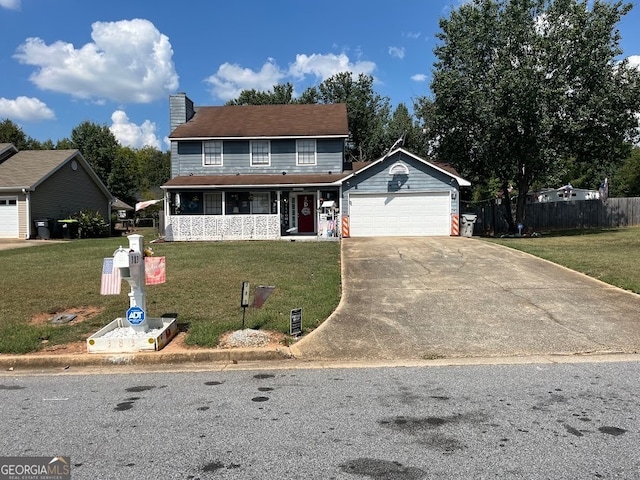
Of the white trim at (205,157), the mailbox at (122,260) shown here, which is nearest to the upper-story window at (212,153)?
the white trim at (205,157)

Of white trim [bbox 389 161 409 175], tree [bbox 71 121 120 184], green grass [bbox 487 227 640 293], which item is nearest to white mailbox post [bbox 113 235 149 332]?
green grass [bbox 487 227 640 293]

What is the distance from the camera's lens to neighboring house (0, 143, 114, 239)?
84.5 ft

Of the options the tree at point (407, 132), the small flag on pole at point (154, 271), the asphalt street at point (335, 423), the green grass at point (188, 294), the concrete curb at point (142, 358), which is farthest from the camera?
the tree at point (407, 132)

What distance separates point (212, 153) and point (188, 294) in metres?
16.7

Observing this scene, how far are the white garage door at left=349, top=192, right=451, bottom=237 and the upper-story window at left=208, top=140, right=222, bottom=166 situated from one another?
7.23 metres

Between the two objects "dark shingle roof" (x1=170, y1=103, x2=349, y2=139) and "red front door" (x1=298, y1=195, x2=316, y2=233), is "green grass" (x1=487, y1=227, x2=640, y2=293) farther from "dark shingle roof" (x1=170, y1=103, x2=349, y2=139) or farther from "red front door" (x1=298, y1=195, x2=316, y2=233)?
"dark shingle roof" (x1=170, y1=103, x2=349, y2=139)

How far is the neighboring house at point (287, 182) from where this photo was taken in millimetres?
22875

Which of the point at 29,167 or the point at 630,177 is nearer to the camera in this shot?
the point at 29,167

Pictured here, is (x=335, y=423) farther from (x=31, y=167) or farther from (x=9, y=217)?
(x=31, y=167)

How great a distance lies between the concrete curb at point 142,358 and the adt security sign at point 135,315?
0.47 metres

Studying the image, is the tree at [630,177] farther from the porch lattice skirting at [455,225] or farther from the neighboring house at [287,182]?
the neighboring house at [287,182]

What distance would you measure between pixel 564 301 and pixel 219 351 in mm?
6472

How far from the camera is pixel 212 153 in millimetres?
25406

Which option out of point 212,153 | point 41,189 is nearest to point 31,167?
point 41,189
